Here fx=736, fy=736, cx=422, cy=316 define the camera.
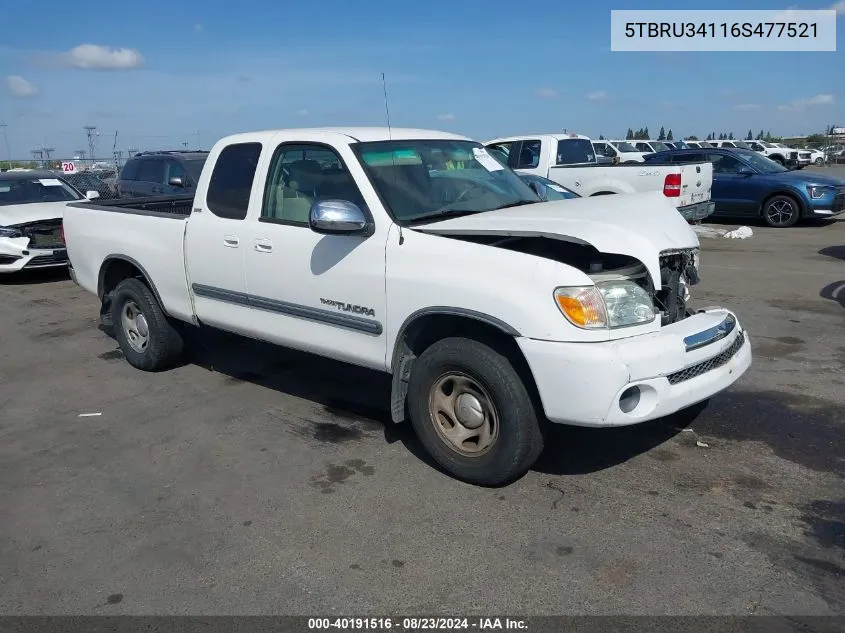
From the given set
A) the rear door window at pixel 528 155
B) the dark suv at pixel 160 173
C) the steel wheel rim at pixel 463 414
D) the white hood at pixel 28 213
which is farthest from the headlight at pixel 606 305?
the rear door window at pixel 528 155

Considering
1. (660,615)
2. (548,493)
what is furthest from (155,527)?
(660,615)

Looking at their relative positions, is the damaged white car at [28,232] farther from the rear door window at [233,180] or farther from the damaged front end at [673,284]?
the damaged front end at [673,284]

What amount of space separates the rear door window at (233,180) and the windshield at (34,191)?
7.83 meters

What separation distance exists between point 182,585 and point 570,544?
5.88ft

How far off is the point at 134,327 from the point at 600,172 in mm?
9069

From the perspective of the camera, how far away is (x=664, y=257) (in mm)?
4281

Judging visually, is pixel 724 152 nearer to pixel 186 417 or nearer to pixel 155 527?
pixel 186 417

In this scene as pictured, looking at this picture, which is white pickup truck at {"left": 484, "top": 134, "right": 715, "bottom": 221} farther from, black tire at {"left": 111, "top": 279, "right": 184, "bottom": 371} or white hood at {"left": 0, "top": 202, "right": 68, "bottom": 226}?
white hood at {"left": 0, "top": 202, "right": 68, "bottom": 226}

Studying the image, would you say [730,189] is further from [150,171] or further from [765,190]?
[150,171]

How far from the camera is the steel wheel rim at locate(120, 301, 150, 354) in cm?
636

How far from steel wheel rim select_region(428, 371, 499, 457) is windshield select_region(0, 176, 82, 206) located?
10.0 m

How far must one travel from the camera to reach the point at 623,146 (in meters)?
29.2

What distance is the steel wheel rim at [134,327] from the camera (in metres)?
6.36

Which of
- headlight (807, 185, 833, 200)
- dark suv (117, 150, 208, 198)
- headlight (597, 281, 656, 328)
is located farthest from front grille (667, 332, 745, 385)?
headlight (807, 185, 833, 200)
